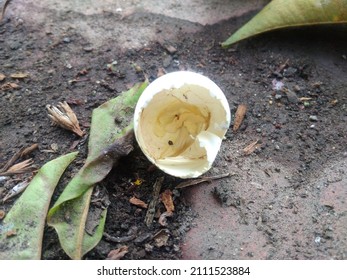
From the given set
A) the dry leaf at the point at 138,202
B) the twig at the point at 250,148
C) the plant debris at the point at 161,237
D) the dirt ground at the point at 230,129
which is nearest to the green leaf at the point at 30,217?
the dirt ground at the point at 230,129

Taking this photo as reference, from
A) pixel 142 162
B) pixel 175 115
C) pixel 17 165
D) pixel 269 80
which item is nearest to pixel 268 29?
pixel 269 80

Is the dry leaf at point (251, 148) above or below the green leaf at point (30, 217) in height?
below

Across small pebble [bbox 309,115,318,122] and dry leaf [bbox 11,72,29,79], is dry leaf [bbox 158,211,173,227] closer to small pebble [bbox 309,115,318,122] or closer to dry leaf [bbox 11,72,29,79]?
small pebble [bbox 309,115,318,122]

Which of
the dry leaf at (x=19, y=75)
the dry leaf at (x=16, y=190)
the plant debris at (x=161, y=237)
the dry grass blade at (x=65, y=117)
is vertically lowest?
the plant debris at (x=161, y=237)

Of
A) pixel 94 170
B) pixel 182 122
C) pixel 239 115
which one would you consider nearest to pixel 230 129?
pixel 239 115

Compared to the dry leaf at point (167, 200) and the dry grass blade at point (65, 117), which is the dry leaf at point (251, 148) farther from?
the dry grass blade at point (65, 117)

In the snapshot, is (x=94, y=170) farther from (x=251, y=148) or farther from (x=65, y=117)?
(x=251, y=148)

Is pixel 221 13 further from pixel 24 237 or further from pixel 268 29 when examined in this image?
pixel 24 237
